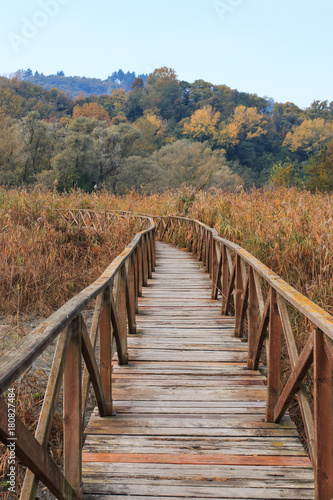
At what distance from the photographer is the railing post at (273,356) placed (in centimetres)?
257

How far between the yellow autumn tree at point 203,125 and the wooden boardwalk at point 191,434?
6659 cm

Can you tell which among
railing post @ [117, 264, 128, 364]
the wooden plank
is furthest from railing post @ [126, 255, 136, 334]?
the wooden plank

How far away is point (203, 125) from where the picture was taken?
68.7 metres

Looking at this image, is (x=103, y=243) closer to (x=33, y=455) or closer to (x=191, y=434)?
(x=191, y=434)

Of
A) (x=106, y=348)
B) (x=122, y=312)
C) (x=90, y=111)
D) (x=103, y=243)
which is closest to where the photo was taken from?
(x=106, y=348)

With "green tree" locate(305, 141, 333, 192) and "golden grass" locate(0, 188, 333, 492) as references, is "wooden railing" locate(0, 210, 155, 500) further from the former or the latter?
"green tree" locate(305, 141, 333, 192)

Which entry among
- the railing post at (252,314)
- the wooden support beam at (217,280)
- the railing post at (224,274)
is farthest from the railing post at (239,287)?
the wooden support beam at (217,280)

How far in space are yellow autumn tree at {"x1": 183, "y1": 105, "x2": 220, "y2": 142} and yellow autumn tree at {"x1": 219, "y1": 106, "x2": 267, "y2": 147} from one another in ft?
6.49

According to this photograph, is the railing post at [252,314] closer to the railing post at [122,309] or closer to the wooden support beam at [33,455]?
the railing post at [122,309]

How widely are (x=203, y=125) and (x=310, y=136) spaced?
17444 mm

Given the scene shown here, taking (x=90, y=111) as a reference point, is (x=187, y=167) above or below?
below

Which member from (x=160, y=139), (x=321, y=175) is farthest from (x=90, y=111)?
(x=321, y=175)

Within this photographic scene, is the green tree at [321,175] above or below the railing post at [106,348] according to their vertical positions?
above

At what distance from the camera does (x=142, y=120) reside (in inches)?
2530
